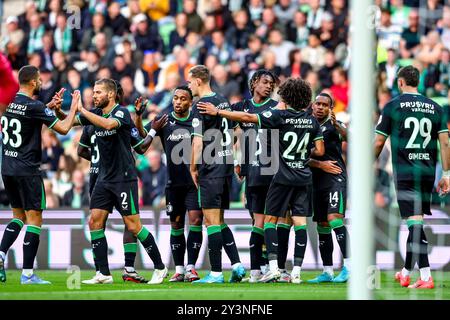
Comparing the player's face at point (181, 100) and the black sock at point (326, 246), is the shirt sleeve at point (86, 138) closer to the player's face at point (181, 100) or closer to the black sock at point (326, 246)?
the player's face at point (181, 100)

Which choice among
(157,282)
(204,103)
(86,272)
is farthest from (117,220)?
(204,103)

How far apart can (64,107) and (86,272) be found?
14.7 ft

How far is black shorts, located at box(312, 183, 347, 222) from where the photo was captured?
41.3 ft

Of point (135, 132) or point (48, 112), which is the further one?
point (135, 132)

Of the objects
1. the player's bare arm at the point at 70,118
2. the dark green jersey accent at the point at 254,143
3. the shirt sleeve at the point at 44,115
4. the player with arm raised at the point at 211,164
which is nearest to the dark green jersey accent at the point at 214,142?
the player with arm raised at the point at 211,164

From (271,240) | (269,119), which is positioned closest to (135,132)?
(269,119)

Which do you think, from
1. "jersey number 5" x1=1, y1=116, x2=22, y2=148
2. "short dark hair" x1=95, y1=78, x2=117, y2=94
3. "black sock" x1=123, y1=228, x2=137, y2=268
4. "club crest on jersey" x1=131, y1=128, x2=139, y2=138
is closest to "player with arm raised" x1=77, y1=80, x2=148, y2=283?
"black sock" x1=123, y1=228, x2=137, y2=268

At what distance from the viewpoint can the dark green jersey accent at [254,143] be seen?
12594mm

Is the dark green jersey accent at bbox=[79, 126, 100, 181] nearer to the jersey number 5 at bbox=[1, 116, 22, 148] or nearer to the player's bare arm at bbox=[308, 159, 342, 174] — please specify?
the jersey number 5 at bbox=[1, 116, 22, 148]

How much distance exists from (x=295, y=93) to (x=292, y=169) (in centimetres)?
84

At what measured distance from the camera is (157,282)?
40.3 feet

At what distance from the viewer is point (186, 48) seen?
62.8 feet

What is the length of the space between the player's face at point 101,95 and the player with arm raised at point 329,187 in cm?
244

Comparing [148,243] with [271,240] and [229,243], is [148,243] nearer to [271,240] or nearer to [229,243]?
[229,243]
